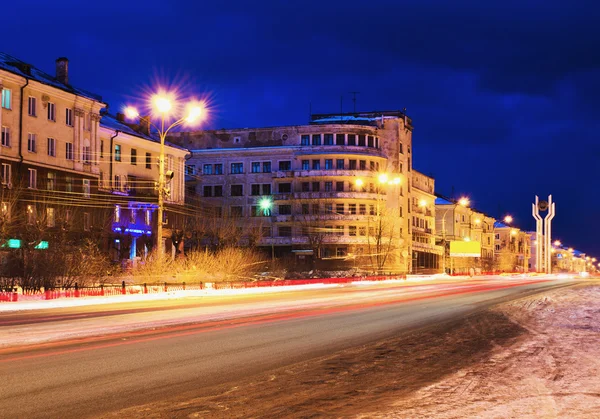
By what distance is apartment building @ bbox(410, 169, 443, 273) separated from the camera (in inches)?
4092

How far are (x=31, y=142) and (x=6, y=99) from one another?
3862 mm

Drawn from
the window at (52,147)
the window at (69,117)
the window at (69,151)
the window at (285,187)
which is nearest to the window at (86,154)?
the window at (69,151)

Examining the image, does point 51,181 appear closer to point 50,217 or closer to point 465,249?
point 50,217

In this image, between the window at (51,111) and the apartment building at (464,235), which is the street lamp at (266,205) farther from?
the window at (51,111)

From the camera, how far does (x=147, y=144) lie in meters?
71.2

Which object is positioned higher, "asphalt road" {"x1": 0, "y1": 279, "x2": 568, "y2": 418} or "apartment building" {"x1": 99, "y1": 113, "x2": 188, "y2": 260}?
"apartment building" {"x1": 99, "y1": 113, "x2": 188, "y2": 260}

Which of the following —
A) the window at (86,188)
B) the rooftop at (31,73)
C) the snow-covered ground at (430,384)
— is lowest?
the snow-covered ground at (430,384)

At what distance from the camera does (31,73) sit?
56.5 metres

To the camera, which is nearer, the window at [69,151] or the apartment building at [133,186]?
the window at [69,151]

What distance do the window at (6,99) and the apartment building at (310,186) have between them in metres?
32.9

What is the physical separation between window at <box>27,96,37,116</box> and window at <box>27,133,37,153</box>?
171 cm

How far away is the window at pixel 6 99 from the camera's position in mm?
52062

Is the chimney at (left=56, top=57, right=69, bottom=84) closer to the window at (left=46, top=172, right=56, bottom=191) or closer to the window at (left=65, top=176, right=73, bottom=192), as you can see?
the window at (left=65, top=176, right=73, bottom=192)

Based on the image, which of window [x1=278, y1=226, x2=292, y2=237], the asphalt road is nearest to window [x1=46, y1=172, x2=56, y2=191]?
the asphalt road
